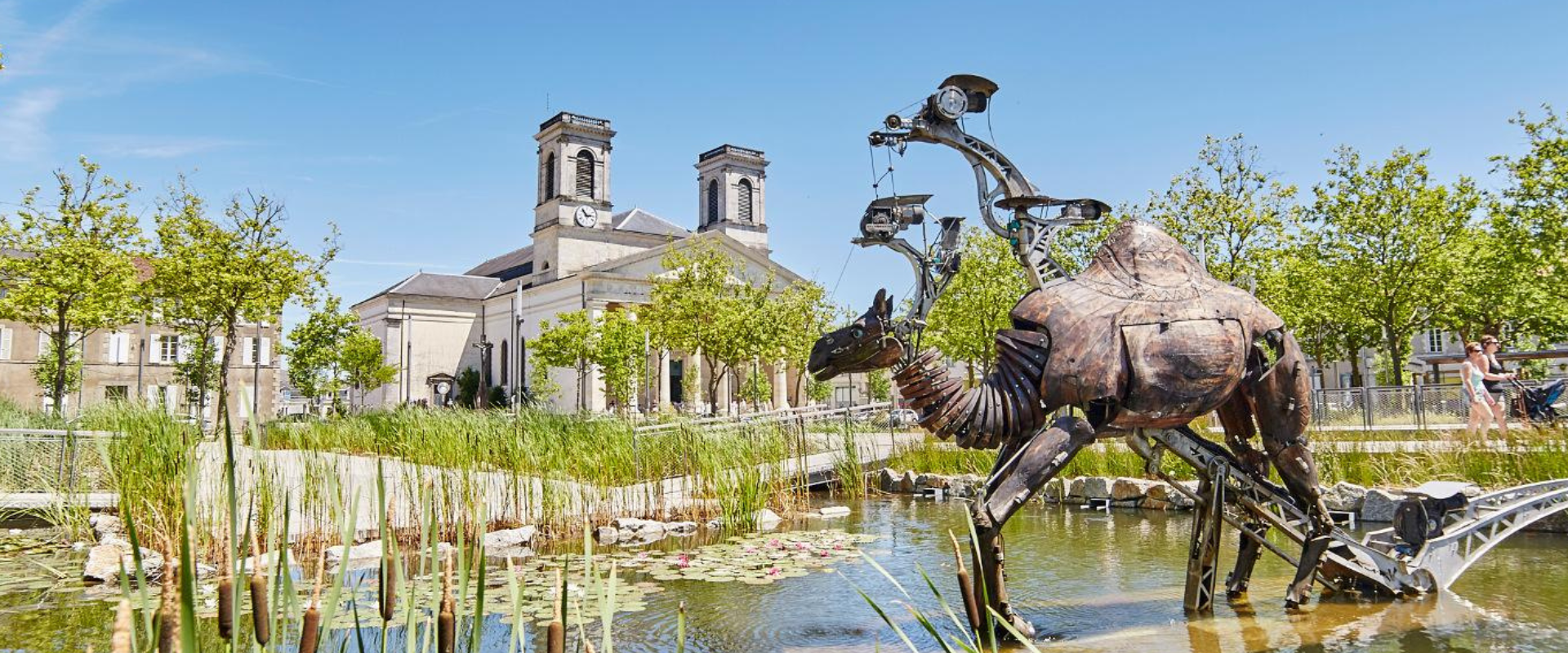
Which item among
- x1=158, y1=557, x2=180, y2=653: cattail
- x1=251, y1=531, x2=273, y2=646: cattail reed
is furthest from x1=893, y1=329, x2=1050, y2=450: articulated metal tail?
x1=158, y1=557, x2=180, y2=653: cattail

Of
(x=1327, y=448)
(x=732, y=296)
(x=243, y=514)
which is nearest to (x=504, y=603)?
(x=243, y=514)

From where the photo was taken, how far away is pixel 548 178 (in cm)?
4791

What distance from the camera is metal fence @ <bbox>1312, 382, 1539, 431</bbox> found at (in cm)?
1509

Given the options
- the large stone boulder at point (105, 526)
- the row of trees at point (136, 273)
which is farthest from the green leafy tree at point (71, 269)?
the large stone boulder at point (105, 526)

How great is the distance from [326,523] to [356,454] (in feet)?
26.4

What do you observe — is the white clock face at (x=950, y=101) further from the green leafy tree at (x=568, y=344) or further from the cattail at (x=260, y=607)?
the green leafy tree at (x=568, y=344)

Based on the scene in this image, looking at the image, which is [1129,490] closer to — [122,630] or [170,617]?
[170,617]

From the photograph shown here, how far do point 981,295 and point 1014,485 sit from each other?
24.4 metres

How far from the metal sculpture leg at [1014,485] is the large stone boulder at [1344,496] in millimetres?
6284

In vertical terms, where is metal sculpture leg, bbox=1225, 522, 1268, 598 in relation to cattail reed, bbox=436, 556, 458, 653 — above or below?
below

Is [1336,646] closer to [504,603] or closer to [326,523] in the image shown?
[504,603]

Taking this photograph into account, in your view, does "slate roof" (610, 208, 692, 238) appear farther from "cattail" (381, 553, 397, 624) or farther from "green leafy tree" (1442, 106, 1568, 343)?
"cattail" (381, 553, 397, 624)

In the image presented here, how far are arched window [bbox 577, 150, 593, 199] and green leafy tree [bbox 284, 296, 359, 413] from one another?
13431 mm

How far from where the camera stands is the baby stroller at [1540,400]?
14.1 metres
